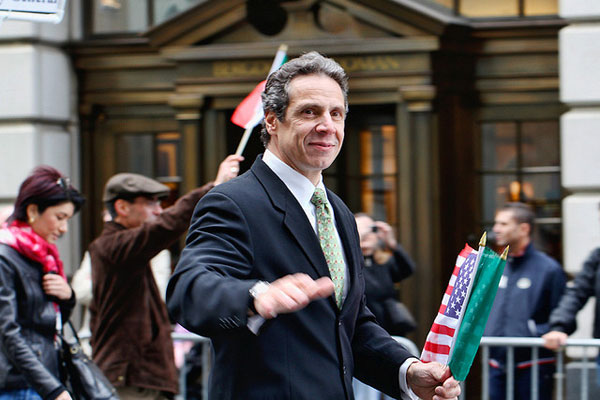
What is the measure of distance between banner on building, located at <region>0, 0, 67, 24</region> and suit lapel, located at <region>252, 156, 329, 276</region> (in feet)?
5.23

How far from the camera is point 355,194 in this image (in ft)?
27.7

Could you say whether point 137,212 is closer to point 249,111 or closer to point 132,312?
point 132,312

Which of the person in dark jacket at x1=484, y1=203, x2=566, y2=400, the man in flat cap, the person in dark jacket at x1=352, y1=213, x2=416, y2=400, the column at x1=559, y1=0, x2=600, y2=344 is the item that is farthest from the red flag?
the column at x1=559, y1=0, x2=600, y2=344

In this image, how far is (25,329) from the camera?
4.63m

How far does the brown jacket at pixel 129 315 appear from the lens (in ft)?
17.4

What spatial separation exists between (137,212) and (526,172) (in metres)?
3.51

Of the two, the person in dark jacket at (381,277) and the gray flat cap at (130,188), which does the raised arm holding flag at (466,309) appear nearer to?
the gray flat cap at (130,188)

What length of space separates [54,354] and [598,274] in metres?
3.06

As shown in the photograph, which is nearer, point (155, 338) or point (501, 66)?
point (155, 338)

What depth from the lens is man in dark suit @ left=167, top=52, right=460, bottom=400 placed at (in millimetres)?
2711

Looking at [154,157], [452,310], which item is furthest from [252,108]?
[154,157]

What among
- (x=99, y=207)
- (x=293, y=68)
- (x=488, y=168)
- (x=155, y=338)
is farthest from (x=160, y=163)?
(x=293, y=68)

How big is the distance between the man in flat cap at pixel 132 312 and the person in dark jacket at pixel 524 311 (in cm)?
207

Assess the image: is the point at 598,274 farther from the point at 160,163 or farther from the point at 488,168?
the point at 160,163
